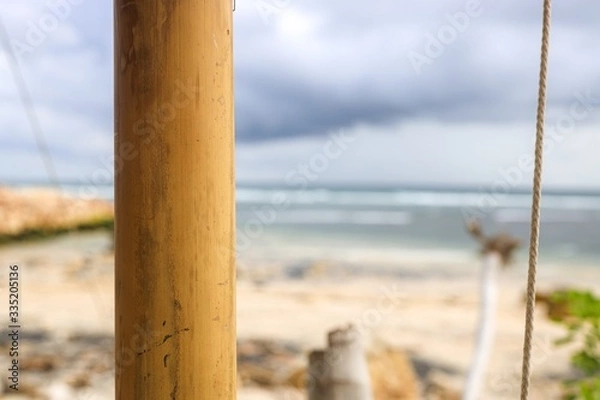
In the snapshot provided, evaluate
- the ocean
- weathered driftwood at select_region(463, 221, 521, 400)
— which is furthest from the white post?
the ocean

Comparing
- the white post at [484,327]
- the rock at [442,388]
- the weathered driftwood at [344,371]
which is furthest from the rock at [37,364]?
the weathered driftwood at [344,371]

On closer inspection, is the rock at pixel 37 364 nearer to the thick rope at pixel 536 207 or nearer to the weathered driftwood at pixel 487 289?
the weathered driftwood at pixel 487 289

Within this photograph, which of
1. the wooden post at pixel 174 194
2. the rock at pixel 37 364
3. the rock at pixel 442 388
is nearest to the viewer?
the wooden post at pixel 174 194

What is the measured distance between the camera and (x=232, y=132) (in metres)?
1.07

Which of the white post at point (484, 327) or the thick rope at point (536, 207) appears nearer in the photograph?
the thick rope at point (536, 207)

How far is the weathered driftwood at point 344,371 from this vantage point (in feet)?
5.80

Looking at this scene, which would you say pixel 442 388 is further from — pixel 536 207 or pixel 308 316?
pixel 536 207

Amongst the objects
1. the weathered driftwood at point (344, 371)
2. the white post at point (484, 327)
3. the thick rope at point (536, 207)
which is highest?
the thick rope at point (536, 207)

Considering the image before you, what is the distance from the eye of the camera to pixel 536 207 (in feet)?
3.86

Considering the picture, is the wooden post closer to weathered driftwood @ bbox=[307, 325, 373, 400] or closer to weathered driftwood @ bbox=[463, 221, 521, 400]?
weathered driftwood @ bbox=[307, 325, 373, 400]

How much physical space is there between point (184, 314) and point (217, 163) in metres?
0.24

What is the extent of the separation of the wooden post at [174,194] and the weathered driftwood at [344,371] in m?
0.77

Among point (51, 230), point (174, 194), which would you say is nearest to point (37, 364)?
point (174, 194)

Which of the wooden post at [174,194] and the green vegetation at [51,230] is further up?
the wooden post at [174,194]
